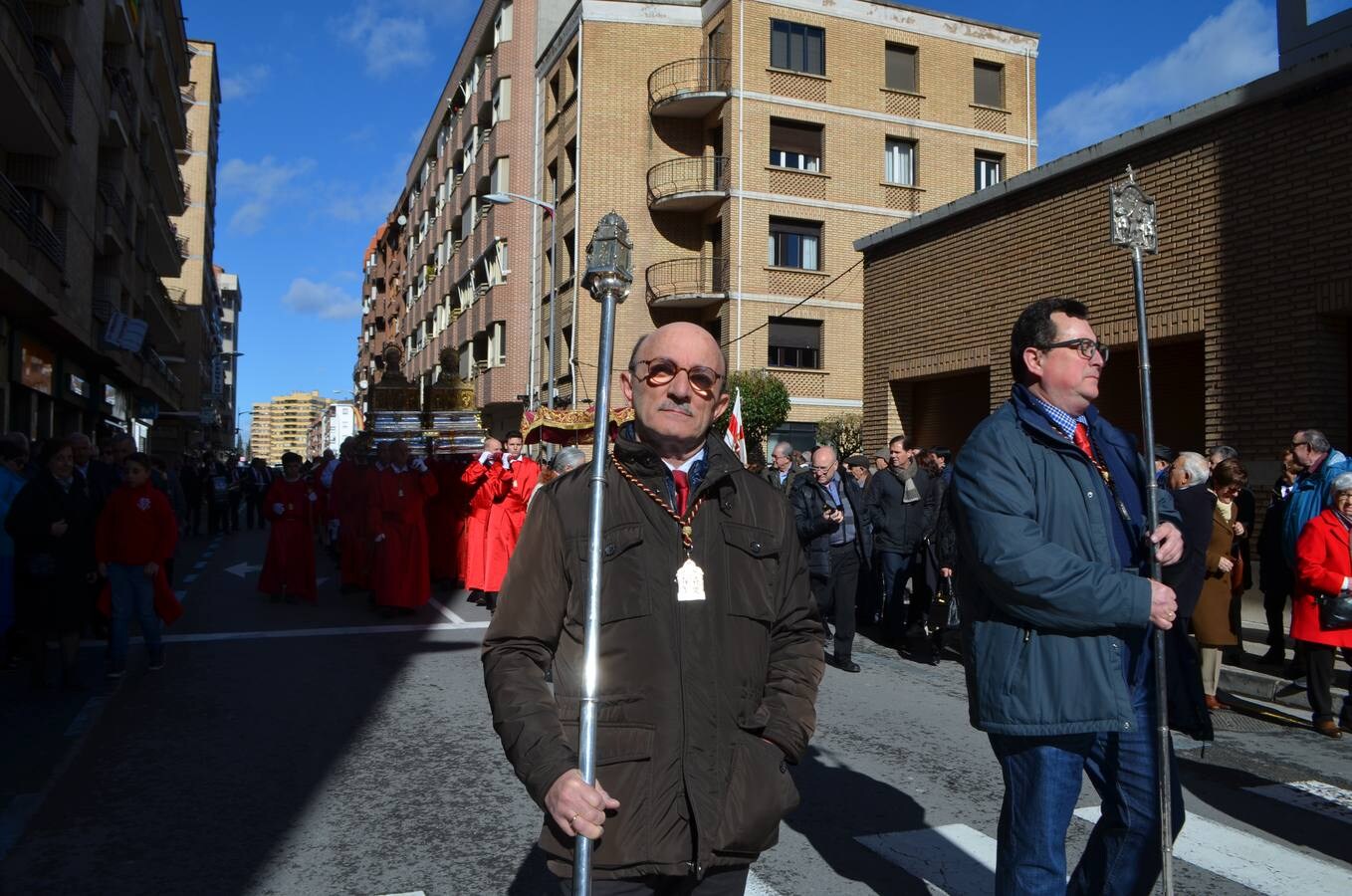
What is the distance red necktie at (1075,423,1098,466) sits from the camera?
3.24m

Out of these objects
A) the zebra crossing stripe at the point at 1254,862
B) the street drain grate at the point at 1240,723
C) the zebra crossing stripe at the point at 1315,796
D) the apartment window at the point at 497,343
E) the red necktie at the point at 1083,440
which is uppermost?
the apartment window at the point at 497,343

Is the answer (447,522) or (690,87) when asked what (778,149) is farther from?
(447,522)

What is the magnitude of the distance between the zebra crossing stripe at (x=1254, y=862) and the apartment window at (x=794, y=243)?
89.3ft

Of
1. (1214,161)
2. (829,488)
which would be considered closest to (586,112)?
(1214,161)

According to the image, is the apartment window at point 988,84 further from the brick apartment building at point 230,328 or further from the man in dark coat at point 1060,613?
the brick apartment building at point 230,328

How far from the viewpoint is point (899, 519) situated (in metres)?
10.3

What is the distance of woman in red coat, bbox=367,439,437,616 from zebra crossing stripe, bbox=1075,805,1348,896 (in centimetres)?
871

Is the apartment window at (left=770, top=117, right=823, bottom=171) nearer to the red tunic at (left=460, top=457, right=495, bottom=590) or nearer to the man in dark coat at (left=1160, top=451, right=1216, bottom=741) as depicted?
the red tunic at (left=460, top=457, right=495, bottom=590)

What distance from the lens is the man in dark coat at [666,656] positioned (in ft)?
7.31

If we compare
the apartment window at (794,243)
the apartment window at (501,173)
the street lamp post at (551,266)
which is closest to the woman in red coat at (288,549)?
the street lamp post at (551,266)

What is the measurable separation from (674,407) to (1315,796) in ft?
15.9

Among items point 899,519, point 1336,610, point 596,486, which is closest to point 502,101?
point 899,519

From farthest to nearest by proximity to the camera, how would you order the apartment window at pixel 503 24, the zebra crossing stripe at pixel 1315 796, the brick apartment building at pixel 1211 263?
the apartment window at pixel 503 24
the brick apartment building at pixel 1211 263
the zebra crossing stripe at pixel 1315 796

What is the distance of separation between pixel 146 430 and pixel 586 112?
21195 mm
